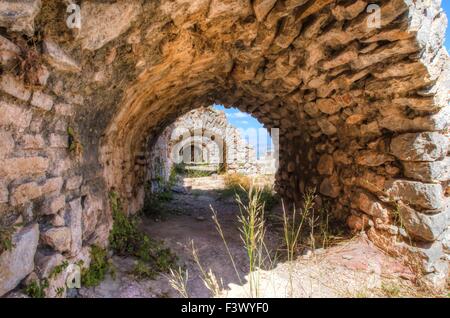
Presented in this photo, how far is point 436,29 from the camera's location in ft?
6.87

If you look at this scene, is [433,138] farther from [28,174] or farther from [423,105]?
[28,174]

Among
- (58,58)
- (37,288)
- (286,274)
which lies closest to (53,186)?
(37,288)

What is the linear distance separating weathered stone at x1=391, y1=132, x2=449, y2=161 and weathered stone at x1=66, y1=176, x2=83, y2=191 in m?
2.71

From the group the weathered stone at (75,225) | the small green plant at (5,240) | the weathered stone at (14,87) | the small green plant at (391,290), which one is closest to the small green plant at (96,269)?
the weathered stone at (75,225)

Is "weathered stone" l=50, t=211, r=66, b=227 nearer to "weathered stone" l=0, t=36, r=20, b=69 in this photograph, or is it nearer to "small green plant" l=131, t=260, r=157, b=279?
"small green plant" l=131, t=260, r=157, b=279

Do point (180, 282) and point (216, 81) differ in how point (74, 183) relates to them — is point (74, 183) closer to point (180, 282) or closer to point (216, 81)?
point (180, 282)

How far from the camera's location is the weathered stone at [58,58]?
1537mm

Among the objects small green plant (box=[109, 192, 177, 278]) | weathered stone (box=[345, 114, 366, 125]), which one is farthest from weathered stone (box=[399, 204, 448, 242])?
small green plant (box=[109, 192, 177, 278])

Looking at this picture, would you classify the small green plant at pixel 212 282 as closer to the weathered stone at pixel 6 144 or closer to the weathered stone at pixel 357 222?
the weathered stone at pixel 6 144

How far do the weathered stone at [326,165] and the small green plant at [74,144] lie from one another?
2.74 meters

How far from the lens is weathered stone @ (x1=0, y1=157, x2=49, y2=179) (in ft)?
4.65

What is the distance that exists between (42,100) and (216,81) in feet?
7.10
